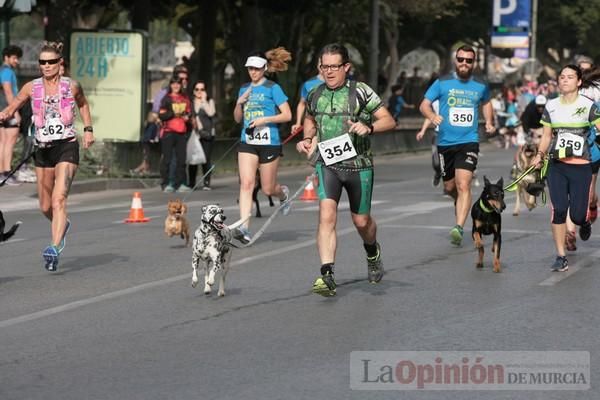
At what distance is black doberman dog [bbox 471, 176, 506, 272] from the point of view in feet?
41.7

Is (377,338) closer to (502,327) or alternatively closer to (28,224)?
(502,327)

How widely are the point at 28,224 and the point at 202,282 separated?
583 cm

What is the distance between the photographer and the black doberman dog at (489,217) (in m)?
12.7

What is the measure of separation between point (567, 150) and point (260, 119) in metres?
3.28

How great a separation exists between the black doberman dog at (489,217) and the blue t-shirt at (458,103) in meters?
1.79

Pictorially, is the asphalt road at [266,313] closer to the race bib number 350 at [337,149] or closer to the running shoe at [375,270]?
the running shoe at [375,270]

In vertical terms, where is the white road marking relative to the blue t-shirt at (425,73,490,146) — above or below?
below

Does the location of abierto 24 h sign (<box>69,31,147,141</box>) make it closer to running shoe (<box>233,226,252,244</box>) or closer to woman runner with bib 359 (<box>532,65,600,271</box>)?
running shoe (<box>233,226,252,244</box>)

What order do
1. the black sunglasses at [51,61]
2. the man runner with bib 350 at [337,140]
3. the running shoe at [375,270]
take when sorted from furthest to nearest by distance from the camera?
the black sunglasses at [51,61], the running shoe at [375,270], the man runner with bib 350 at [337,140]

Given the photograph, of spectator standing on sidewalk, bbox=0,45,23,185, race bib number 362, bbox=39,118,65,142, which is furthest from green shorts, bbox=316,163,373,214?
spectator standing on sidewalk, bbox=0,45,23,185

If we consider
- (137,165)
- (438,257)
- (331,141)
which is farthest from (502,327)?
(137,165)

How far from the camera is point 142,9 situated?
34.6 meters

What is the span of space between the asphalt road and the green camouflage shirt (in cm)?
110

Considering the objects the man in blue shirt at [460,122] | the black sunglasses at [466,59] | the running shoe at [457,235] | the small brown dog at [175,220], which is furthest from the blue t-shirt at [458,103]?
the small brown dog at [175,220]
